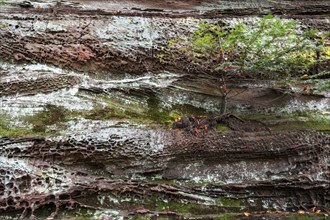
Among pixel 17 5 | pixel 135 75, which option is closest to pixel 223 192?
pixel 135 75

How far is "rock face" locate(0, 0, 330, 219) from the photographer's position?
3.71 m

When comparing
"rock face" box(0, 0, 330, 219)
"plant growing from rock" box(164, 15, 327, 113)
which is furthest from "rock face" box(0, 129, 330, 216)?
"plant growing from rock" box(164, 15, 327, 113)

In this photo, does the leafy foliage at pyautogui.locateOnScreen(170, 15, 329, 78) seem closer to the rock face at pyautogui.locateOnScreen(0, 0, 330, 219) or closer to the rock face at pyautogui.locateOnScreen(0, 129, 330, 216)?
the rock face at pyautogui.locateOnScreen(0, 0, 330, 219)

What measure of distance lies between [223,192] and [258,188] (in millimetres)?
406

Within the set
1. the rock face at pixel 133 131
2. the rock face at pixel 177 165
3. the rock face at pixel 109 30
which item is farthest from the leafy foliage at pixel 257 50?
the rock face at pixel 177 165

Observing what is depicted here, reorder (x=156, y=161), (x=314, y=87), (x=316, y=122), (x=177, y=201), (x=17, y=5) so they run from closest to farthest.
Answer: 1. (x=177, y=201)
2. (x=156, y=161)
3. (x=316, y=122)
4. (x=314, y=87)
5. (x=17, y=5)

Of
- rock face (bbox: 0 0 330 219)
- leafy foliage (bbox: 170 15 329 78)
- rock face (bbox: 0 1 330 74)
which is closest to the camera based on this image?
rock face (bbox: 0 0 330 219)

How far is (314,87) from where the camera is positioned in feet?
16.3

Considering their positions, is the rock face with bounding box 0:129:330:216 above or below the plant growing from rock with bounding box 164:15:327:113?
below

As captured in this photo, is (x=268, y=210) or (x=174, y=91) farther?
(x=174, y=91)

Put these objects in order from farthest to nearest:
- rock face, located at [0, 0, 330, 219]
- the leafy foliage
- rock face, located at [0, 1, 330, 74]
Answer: rock face, located at [0, 1, 330, 74] < the leafy foliage < rock face, located at [0, 0, 330, 219]

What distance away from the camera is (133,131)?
13.7 feet

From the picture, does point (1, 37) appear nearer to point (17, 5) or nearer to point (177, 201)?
point (17, 5)

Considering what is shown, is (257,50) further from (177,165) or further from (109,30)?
(109,30)
